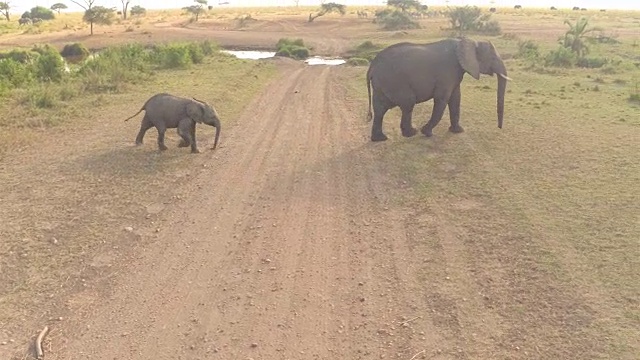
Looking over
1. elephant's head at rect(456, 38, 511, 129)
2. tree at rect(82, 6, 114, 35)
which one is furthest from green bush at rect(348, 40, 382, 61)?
tree at rect(82, 6, 114, 35)

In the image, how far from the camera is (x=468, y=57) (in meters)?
12.5

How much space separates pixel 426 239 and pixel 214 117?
596 cm

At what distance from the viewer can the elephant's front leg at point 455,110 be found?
13195 mm

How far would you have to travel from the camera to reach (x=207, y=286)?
22.4 feet

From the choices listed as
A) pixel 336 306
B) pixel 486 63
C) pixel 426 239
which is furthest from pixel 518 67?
pixel 336 306

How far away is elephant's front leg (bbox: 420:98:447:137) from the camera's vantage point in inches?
496

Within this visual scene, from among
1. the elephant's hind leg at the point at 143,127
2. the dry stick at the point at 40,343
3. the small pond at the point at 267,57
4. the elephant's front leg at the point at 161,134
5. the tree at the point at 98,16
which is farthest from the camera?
the tree at the point at 98,16

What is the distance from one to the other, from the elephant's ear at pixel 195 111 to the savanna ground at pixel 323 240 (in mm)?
865

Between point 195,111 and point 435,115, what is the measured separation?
17.9 feet

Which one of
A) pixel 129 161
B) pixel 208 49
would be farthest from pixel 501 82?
pixel 208 49

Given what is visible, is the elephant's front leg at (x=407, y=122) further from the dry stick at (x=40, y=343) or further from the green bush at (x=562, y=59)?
the green bush at (x=562, y=59)

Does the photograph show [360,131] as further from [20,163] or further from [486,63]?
[20,163]

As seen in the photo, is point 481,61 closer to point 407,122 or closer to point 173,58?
point 407,122

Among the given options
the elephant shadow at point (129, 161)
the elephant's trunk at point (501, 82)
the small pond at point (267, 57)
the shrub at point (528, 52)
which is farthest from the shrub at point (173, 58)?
the shrub at point (528, 52)
